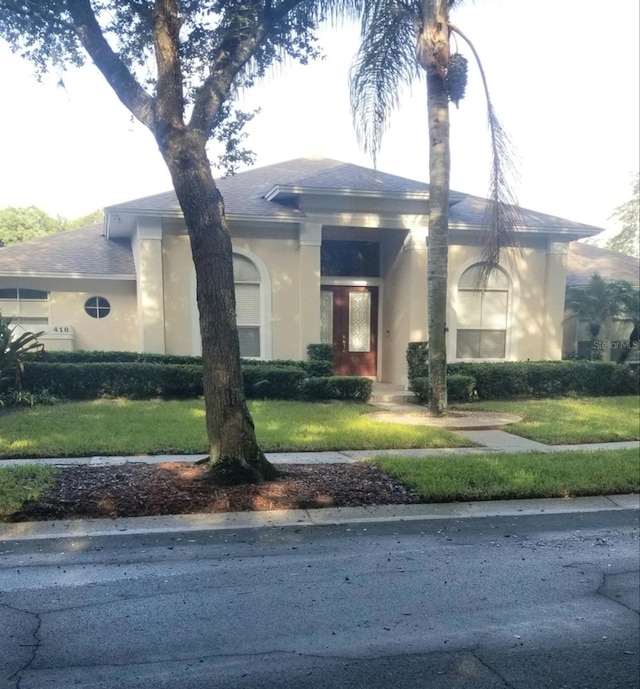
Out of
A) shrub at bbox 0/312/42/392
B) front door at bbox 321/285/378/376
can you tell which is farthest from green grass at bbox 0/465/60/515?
front door at bbox 321/285/378/376

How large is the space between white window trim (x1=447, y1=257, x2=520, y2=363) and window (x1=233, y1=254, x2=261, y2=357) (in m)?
5.14

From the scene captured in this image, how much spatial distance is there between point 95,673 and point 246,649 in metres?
0.80

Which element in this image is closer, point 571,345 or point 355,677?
point 355,677

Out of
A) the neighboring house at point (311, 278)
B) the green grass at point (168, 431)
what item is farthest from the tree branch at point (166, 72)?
the neighboring house at point (311, 278)

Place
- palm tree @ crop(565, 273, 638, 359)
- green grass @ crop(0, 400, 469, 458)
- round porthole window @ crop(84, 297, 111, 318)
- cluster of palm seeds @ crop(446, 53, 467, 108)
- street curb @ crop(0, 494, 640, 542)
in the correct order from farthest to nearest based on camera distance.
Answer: palm tree @ crop(565, 273, 638, 359)
round porthole window @ crop(84, 297, 111, 318)
cluster of palm seeds @ crop(446, 53, 467, 108)
green grass @ crop(0, 400, 469, 458)
street curb @ crop(0, 494, 640, 542)

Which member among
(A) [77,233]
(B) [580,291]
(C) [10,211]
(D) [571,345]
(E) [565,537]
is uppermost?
(C) [10,211]

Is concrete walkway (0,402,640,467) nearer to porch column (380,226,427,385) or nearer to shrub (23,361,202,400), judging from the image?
porch column (380,226,427,385)

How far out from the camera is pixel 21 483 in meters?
5.88

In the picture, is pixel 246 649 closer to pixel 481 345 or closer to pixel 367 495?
pixel 367 495

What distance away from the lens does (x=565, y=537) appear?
16.7 feet

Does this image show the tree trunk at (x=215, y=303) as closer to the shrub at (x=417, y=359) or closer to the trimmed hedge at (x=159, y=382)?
the trimmed hedge at (x=159, y=382)

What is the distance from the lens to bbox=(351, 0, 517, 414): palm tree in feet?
34.8

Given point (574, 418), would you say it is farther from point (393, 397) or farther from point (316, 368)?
point (316, 368)

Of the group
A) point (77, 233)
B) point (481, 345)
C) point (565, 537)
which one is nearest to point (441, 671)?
point (565, 537)
